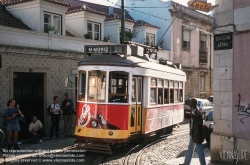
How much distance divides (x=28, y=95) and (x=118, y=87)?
491cm

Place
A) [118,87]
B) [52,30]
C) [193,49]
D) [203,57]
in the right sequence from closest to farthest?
[118,87], [52,30], [193,49], [203,57]

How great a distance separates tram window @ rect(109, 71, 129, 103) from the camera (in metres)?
9.50

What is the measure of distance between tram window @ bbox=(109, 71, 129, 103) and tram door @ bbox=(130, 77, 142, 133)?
1.14 feet

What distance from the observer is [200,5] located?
8930mm

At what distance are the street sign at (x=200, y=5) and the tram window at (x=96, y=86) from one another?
127 inches

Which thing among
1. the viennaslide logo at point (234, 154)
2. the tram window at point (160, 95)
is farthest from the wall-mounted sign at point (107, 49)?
the viennaslide logo at point (234, 154)

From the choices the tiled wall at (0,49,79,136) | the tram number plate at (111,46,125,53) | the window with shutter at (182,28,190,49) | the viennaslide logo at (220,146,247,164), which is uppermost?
the window with shutter at (182,28,190,49)

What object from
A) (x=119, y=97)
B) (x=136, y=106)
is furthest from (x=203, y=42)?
(x=119, y=97)

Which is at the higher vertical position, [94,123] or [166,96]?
[166,96]

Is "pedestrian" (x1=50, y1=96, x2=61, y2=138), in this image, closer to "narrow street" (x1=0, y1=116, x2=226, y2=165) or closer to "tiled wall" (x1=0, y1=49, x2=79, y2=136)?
"narrow street" (x1=0, y1=116, x2=226, y2=165)

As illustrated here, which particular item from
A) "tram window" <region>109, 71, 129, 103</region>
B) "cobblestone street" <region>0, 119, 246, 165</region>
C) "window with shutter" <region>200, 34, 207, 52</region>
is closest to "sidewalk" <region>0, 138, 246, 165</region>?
"cobblestone street" <region>0, 119, 246, 165</region>

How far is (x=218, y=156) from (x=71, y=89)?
26.2 ft

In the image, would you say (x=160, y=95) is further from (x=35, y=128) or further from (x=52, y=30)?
(x=52, y=30)

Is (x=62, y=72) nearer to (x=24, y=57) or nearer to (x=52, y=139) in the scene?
(x=24, y=57)
